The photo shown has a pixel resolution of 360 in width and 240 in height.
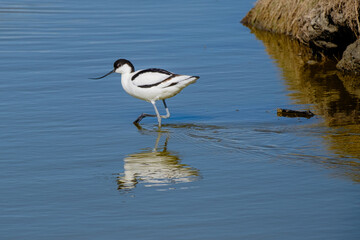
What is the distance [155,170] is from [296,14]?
9.47 metres

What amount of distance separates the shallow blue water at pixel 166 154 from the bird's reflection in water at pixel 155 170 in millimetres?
14

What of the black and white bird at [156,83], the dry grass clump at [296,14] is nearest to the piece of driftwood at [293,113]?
the black and white bird at [156,83]

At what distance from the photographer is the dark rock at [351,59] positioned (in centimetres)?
1343

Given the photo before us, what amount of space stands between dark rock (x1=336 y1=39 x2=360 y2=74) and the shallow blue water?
123cm

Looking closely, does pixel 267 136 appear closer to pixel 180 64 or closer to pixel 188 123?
pixel 188 123

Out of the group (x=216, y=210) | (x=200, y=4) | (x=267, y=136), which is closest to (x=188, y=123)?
(x=267, y=136)

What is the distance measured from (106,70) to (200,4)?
30.3 feet

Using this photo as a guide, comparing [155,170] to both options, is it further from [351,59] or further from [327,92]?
[351,59]

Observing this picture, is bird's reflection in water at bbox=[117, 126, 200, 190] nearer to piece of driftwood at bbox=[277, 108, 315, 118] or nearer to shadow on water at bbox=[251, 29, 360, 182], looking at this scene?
shadow on water at bbox=[251, 29, 360, 182]

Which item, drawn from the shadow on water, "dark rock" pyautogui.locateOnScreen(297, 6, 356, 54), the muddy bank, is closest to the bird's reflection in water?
the shadow on water

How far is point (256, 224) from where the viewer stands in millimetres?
6719

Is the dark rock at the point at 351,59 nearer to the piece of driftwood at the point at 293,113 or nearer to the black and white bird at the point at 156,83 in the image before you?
the piece of driftwood at the point at 293,113

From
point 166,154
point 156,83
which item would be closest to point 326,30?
point 156,83

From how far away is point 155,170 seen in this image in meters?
8.57
